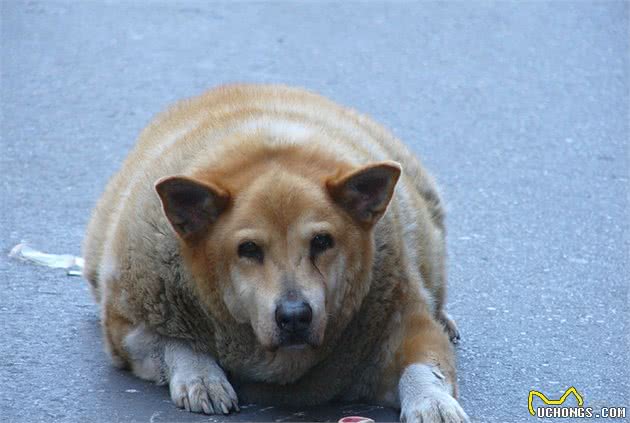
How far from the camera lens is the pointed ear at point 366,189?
4.71m

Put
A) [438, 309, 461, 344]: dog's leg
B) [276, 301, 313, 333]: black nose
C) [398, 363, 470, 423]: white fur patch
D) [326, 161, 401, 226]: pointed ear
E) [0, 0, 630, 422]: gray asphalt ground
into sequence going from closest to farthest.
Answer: [276, 301, 313, 333]: black nose
[398, 363, 470, 423]: white fur patch
[326, 161, 401, 226]: pointed ear
[0, 0, 630, 422]: gray asphalt ground
[438, 309, 461, 344]: dog's leg

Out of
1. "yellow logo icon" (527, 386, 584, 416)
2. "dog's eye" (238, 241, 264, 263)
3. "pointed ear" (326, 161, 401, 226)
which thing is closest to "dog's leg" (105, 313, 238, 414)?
"dog's eye" (238, 241, 264, 263)

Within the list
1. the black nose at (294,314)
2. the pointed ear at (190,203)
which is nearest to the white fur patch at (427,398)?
the black nose at (294,314)

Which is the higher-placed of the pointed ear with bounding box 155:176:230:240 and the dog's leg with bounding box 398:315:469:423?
the pointed ear with bounding box 155:176:230:240

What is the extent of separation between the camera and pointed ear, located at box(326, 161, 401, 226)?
471cm

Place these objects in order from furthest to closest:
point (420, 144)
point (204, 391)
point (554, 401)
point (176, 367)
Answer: point (420, 144), point (554, 401), point (176, 367), point (204, 391)

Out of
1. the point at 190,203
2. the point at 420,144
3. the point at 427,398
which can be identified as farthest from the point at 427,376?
the point at 420,144

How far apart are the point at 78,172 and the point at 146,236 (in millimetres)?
3043

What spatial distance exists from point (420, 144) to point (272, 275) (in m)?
4.13

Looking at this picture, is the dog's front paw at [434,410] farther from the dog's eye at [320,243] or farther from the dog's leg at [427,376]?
the dog's eye at [320,243]

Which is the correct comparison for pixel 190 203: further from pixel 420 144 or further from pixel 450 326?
pixel 420 144

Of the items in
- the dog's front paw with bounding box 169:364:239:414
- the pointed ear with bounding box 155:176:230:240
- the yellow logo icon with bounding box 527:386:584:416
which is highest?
the pointed ear with bounding box 155:176:230:240

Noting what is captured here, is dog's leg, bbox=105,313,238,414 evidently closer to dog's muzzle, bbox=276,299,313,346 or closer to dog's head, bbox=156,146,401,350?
dog's head, bbox=156,146,401,350

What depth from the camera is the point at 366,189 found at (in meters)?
4.76
